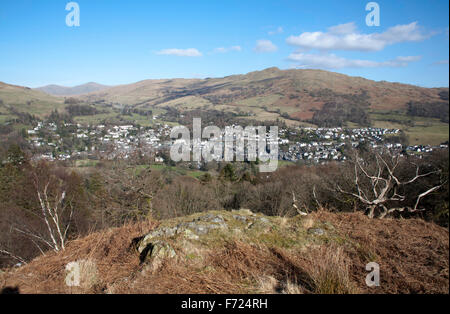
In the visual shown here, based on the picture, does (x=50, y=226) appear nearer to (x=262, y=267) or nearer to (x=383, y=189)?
(x=262, y=267)

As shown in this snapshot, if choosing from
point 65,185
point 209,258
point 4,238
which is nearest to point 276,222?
point 209,258

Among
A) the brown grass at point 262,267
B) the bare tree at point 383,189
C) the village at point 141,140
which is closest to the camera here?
the brown grass at point 262,267

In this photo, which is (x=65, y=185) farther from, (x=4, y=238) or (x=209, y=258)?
(x=209, y=258)

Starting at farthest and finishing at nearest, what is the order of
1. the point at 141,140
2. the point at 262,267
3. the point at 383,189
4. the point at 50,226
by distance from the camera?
the point at 141,140
the point at 50,226
the point at 383,189
the point at 262,267

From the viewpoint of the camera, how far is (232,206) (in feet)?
85.4

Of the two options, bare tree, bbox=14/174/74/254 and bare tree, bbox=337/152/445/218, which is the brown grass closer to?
bare tree, bbox=14/174/74/254

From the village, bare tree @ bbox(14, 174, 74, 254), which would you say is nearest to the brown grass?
bare tree @ bbox(14, 174, 74, 254)

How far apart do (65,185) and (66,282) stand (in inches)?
1049

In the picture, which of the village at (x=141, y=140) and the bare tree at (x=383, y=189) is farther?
the village at (x=141, y=140)

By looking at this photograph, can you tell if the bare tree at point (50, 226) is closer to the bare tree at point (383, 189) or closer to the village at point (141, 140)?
the bare tree at point (383, 189)

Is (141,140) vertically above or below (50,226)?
above

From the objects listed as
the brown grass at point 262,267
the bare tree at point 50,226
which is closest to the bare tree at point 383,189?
the brown grass at point 262,267

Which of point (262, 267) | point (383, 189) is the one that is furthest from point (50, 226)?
point (383, 189)

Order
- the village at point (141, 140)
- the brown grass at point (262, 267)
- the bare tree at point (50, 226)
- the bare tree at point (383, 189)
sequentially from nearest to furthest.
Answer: the brown grass at point (262, 267) → the bare tree at point (50, 226) → the bare tree at point (383, 189) → the village at point (141, 140)
